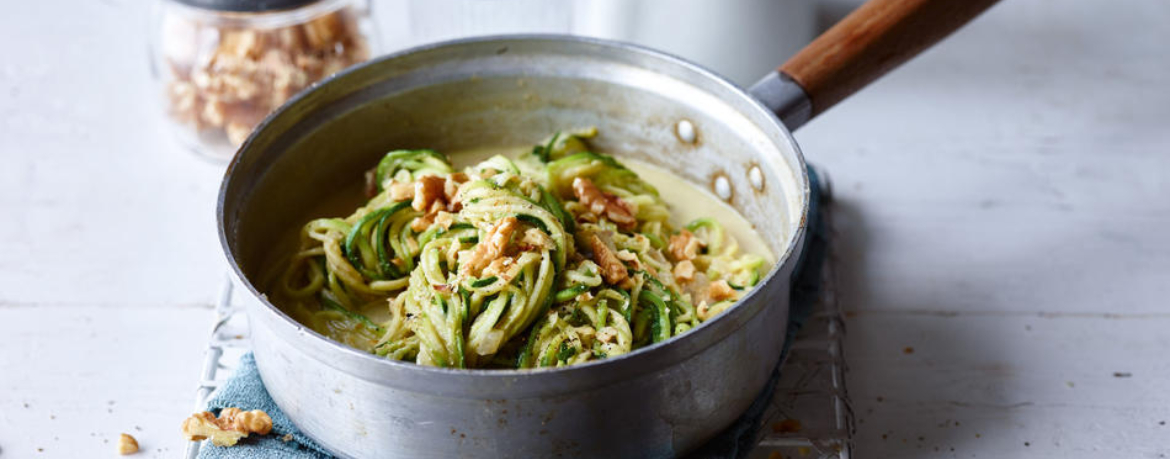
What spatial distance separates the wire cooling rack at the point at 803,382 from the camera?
234 centimetres

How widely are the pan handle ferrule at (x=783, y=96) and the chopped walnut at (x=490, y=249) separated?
648 mm

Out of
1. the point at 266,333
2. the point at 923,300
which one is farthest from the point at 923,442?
the point at 266,333

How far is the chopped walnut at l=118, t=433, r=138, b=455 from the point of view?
246 centimetres

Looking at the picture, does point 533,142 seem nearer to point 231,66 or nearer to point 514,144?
point 514,144

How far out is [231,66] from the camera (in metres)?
3.25

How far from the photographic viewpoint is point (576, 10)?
144 inches

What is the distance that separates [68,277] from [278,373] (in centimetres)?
106

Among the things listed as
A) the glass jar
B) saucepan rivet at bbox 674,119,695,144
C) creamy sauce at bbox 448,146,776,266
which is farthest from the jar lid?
saucepan rivet at bbox 674,119,695,144

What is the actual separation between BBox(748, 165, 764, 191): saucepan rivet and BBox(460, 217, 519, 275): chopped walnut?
65cm

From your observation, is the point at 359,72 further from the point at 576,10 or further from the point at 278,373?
the point at 576,10

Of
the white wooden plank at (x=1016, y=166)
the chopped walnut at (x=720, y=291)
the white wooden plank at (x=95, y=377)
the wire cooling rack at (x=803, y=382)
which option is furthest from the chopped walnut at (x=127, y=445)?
the white wooden plank at (x=1016, y=166)

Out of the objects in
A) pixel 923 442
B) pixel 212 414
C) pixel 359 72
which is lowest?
pixel 923 442

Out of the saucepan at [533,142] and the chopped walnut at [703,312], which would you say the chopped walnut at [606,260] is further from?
the saucepan at [533,142]

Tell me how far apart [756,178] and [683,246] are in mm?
240
